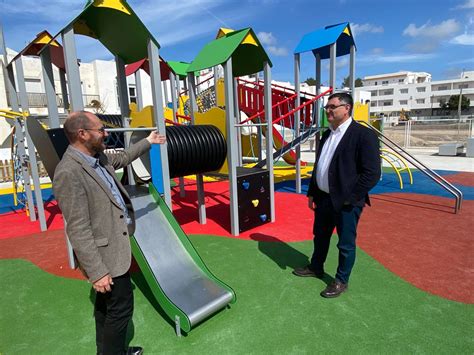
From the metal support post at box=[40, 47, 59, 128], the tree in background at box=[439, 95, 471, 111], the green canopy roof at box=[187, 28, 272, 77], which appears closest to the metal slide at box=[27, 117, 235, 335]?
the metal support post at box=[40, 47, 59, 128]

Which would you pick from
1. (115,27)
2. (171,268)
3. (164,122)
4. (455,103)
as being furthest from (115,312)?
(455,103)

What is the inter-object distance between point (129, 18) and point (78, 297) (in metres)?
3.38

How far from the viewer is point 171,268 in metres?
3.38

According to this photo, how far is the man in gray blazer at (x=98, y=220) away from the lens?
1827 millimetres

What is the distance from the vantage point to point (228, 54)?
4.92 metres

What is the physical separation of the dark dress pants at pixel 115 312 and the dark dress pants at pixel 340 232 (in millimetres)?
2045

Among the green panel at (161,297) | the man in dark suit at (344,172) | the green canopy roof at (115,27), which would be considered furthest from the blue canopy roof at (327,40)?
the green panel at (161,297)

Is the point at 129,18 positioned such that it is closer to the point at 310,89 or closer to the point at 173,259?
the point at 173,259

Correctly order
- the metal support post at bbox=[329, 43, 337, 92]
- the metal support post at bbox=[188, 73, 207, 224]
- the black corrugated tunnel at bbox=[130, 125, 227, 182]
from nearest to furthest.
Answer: the black corrugated tunnel at bbox=[130, 125, 227, 182]
the metal support post at bbox=[188, 73, 207, 224]
the metal support post at bbox=[329, 43, 337, 92]

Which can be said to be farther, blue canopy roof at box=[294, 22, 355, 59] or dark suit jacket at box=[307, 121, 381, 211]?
blue canopy roof at box=[294, 22, 355, 59]

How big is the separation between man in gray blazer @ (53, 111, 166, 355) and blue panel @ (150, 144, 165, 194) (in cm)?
187

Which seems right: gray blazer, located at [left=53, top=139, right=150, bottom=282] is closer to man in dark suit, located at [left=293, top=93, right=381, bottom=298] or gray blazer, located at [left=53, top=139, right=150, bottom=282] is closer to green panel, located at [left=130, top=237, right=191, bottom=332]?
green panel, located at [left=130, top=237, right=191, bottom=332]

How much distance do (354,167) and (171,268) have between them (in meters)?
2.16

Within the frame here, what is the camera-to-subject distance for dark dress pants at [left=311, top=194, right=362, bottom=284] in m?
3.08
